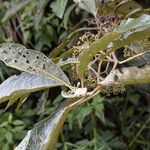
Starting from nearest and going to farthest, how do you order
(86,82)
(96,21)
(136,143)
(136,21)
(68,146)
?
1. (136,21)
2. (86,82)
3. (96,21)
4. (68,146)
5. (136,143)

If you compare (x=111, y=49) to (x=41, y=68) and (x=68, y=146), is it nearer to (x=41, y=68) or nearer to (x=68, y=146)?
(x=41, y=68)

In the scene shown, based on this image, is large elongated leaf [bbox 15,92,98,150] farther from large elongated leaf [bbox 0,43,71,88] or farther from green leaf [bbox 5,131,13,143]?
green leaf [bbox 5,131,13,143]

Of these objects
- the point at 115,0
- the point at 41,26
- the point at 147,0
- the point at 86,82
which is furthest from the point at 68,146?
the point at 86,82

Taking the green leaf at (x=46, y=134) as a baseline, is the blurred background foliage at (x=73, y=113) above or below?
below

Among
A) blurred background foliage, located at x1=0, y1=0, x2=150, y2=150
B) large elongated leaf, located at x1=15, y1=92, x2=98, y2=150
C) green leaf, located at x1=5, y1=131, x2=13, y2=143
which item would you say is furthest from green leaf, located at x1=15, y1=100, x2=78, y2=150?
green leaf, located at x1=5, y1=131, x2=13, y2=143

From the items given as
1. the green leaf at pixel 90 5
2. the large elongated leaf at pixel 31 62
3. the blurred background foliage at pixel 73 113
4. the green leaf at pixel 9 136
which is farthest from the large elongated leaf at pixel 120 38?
the green leaf at pixel 9 136

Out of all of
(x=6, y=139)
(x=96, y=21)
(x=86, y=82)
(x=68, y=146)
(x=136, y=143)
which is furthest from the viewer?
(x=136, y=143)

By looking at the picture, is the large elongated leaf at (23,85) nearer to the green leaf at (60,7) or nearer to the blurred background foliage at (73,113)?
the green leaf at (60,7)
